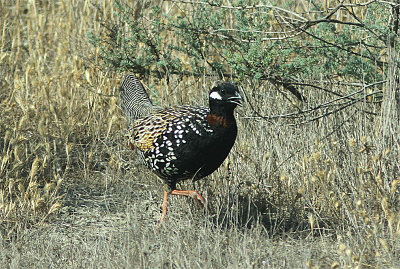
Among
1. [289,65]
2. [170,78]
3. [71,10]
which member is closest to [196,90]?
[170,78]

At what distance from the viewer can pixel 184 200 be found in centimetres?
564

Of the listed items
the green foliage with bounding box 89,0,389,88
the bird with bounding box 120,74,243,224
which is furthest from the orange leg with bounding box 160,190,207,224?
the green foliage with bounding box 89,0,389,88

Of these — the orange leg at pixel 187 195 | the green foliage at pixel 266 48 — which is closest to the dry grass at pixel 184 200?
the orange leg at pixel 187 195

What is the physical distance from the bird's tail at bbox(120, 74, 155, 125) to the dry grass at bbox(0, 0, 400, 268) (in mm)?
180

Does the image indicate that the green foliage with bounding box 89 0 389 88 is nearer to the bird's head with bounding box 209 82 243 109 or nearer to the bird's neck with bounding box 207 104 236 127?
the bird's head with bounding box 209 82 243 109

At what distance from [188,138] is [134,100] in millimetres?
1500

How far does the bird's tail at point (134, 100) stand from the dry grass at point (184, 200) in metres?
0.18

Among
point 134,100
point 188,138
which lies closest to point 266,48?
point 188,138

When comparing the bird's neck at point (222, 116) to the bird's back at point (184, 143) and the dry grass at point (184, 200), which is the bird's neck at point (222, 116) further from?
the dry grass at point (184, 200)

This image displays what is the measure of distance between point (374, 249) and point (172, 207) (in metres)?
2.02

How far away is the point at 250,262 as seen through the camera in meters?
4.43

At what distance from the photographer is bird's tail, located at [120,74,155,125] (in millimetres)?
6205

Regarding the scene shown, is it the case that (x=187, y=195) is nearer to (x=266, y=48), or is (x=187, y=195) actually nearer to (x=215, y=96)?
(x=215, y=96)

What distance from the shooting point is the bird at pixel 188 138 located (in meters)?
4.92
